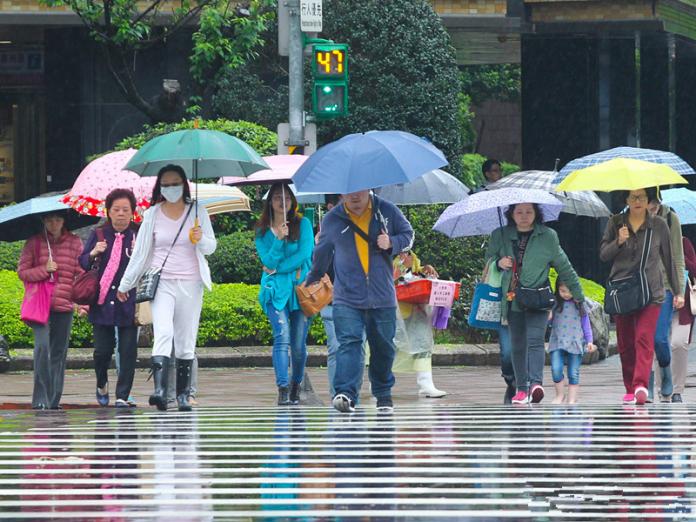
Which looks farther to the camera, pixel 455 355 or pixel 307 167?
pixel 455 355

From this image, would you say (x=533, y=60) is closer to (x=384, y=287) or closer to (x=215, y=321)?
(x=215, y=321)

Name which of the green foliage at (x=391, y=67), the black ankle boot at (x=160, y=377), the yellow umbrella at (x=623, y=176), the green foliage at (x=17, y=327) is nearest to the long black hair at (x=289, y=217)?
the black ankle boot at (x=160, y=377)

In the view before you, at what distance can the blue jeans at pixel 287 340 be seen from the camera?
42.9ft

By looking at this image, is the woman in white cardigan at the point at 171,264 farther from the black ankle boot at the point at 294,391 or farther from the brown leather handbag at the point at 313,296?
the black ankle boot at the point at 294,391

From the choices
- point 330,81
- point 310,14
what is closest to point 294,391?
point 310,14

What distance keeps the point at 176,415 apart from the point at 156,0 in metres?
13.4

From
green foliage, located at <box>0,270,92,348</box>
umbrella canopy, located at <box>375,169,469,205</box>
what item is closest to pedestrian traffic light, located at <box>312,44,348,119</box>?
umbrella canopy, located at <box>375,169,469,205</box>

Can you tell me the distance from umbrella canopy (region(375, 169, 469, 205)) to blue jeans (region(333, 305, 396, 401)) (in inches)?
102

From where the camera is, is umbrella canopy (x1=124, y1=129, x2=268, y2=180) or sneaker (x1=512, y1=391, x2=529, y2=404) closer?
umbrella canopy (x1=124, y1=129, x2=268, y2=180)

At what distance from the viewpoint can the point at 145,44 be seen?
80.5 ft

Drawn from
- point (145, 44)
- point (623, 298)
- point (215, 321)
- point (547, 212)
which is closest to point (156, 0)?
point (145, 44)

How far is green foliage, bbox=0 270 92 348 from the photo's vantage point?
18266 mm

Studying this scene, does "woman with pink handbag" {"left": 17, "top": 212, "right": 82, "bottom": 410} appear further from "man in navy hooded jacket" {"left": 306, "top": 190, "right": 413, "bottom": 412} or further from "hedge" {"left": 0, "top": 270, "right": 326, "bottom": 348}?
"hedge" {"left": 0, "top": 270, "right": 326, "bottom": 348}

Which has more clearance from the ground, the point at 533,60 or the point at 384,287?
the point at 533,60
